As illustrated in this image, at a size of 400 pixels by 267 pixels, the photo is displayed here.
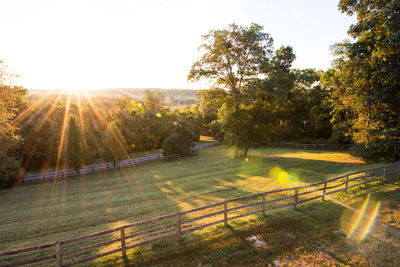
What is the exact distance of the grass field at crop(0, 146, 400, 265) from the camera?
8.40m

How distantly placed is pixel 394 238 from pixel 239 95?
2151cm

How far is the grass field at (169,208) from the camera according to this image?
331 inches

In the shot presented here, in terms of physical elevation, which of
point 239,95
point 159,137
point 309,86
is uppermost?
point 309,86

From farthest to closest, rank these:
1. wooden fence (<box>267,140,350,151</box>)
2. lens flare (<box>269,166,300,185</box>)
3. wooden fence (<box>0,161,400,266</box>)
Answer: wooden fence (<box>267,140,350,151</box>)
lens flare (<box>269,166,300,185</box>)
wooden fence (<box>0,161,400,266</box>)

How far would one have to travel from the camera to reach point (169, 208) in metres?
14.0

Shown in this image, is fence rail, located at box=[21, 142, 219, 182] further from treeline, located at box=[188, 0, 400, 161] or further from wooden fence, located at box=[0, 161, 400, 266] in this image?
wooden fence, located at box=[0, 161, 400, 266]

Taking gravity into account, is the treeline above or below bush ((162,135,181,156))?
above

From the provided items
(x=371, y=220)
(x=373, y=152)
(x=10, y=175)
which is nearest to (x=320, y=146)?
(x=373, y=152)

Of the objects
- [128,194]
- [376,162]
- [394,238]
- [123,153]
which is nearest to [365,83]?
[376,162]

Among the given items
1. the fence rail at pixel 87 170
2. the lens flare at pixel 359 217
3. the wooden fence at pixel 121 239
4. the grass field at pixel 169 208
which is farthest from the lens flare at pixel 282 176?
the fence rail at pixel 87 170

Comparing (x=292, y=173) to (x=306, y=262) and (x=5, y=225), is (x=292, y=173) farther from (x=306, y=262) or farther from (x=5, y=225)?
(x=5, y=225)

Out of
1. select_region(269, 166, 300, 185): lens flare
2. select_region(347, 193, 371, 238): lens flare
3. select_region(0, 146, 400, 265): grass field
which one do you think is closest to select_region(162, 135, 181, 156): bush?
select_region(0, 146, 400, 265): grass field

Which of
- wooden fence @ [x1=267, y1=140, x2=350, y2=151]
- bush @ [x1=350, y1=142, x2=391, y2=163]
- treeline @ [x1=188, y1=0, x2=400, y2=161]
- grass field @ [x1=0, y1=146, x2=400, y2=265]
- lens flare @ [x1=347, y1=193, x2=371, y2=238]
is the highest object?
treeline @ [x1=188, y1=0, x2=400, y2=161]

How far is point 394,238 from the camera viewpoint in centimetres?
909
